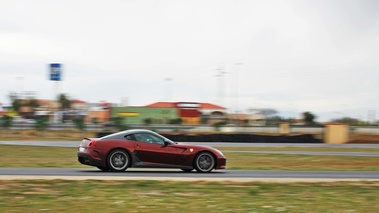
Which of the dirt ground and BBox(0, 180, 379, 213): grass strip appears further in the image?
the dirt ground

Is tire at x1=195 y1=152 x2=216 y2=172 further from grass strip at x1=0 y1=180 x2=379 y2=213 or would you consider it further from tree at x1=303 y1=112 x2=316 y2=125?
tree at x1=303 y1=112 x2=316 y2=125

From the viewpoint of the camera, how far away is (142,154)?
17.0m

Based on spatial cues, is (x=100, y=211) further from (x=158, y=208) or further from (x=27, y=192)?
(x=27, y=192)

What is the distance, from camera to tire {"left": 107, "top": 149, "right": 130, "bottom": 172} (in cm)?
1670

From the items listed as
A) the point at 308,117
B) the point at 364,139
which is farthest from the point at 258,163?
the point at 308,117

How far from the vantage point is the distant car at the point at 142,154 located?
656 inches

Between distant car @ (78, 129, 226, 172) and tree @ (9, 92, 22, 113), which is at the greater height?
tree @ (9, 92, 22, 113)

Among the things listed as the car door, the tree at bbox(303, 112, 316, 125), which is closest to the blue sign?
the car door

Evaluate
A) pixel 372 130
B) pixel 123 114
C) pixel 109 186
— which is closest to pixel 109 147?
pixel 109 186

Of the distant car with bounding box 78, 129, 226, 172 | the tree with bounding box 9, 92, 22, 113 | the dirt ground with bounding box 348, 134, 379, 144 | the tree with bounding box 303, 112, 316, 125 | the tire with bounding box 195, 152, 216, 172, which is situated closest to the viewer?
the distant car with bounding box 78, 129, 226, 172

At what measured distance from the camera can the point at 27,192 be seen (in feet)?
38.1

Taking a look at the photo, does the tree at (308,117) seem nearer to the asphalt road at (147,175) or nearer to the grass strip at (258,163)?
the grass strip at (258,163)

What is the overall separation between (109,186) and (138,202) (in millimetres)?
2238

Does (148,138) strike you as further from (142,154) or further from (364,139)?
(364,139)
